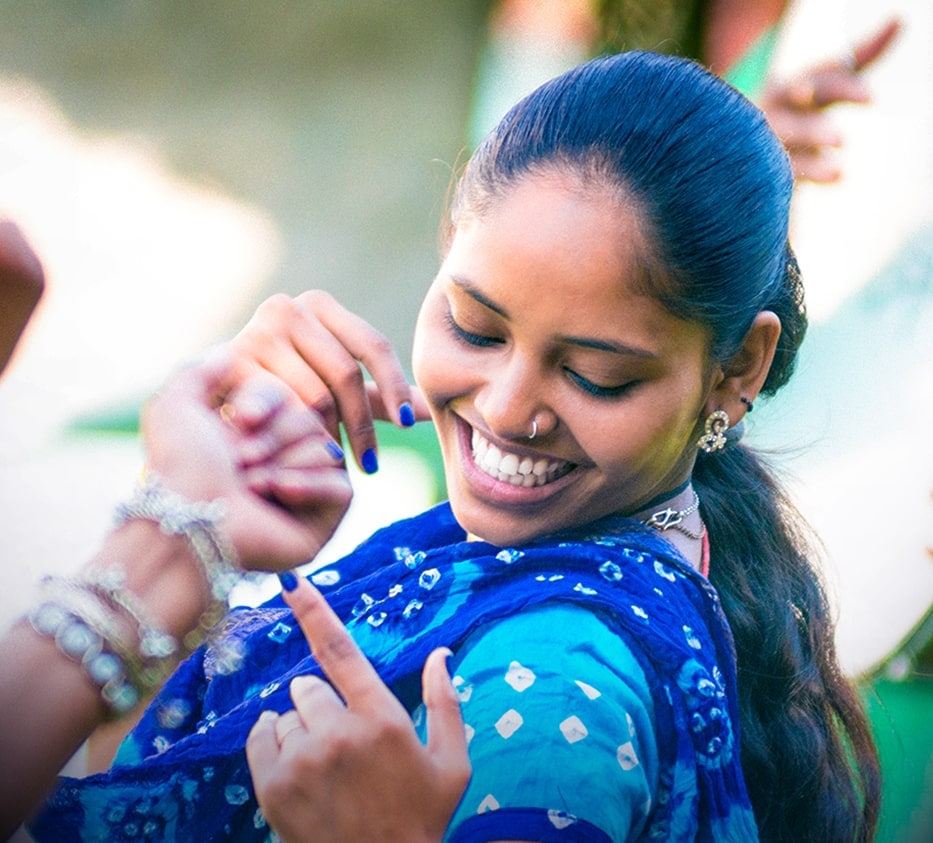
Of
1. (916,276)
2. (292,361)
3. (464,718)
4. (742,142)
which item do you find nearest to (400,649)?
(464,718)

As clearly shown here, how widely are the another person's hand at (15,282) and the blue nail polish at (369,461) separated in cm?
23

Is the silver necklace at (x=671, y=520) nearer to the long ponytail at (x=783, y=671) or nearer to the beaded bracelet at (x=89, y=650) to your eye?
the long ponytail at (x=783, y=671)

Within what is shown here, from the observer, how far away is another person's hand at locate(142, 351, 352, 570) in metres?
0.59

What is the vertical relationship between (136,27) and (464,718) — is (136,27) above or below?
above

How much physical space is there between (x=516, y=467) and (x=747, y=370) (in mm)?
193

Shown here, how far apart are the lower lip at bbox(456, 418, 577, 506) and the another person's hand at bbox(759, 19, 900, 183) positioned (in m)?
0.46

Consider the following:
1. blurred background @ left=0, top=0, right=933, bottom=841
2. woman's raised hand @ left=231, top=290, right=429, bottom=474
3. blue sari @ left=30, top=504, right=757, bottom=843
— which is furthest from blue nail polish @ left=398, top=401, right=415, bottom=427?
blurred background @ left=0, top=0, right=933, bottom=841

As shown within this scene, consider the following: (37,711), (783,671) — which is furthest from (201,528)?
(783,671)

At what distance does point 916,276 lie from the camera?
3.23 ft

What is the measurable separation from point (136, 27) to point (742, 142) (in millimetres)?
691

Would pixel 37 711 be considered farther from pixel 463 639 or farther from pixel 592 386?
pixel 592 386

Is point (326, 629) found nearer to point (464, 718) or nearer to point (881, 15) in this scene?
point (464, 718)

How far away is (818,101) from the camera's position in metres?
0.96

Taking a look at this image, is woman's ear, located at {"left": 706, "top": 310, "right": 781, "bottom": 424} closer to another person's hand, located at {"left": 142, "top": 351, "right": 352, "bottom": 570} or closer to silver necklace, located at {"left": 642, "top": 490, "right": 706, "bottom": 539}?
silver necklace, located at {"left": 642, "top": 490, "right": 706, "bottom": 539}
